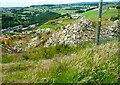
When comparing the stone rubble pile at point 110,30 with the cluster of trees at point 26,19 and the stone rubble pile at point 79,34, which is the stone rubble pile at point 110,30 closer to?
the stone rubble pile at point 79,34

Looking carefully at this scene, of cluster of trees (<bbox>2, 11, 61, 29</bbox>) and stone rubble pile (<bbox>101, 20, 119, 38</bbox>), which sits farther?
cluster of trees (<bbox>2, 11, 61, 29</bbox>)

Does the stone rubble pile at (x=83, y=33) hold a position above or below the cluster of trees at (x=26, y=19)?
below

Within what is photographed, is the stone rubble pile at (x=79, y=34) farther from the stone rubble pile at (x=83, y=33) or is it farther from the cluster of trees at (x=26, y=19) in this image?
the cluster of trees at (x=26, y=19)

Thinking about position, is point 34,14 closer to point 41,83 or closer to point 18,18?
point 18,18

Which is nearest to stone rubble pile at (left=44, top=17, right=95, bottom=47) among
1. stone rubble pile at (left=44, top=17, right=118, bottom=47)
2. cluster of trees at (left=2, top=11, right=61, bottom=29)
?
stone rubble pile at (left=44, top=17, right=118, bottom=47)

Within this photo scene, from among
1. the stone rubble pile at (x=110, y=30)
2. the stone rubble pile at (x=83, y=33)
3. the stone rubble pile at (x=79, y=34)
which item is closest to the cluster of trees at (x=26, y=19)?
the stone rubble pile at (x=79, y=34)

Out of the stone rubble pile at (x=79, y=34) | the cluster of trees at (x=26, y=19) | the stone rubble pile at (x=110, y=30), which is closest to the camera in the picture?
the stone rubble pile at (x=79, y=34)

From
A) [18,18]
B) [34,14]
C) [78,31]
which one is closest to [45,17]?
[34,14]

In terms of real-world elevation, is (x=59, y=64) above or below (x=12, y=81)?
above

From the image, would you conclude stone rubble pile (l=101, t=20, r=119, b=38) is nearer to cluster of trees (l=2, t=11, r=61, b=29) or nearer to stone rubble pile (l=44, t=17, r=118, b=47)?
stone rubble pile (l=44, t=17, r=118, b=47)

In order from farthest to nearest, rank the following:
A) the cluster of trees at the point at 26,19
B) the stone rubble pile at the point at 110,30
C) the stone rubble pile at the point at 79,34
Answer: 1. the cluster of trees at the point at 26,19
2. the stone rubble pile at the point at 110,30
3. the stone rubble pile at the point at 79,34

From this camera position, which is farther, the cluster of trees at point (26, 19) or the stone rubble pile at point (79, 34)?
the cluster of trees at point (26, 19)
